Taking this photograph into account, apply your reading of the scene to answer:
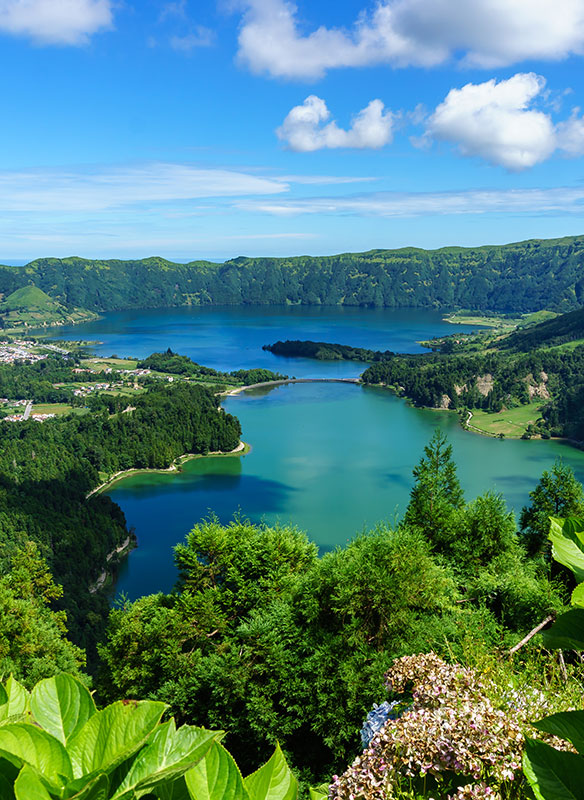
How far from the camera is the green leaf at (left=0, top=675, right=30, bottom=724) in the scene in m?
1.64

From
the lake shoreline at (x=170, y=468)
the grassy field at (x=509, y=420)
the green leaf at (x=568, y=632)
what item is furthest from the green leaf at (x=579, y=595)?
the grassy field at (x=509, y=420)

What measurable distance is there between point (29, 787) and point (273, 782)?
0.57 metres

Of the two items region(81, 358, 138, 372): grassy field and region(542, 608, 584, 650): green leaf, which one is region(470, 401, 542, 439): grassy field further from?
region(542, 608, 584, 650): green leaf

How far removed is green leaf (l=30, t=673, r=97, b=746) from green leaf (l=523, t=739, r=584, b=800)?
116 cm

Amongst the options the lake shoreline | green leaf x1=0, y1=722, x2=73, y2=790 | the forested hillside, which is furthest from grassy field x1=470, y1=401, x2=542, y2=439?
green leaf x1=0, y1=722, x2=73, y2=790

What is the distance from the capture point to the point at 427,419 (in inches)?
3691

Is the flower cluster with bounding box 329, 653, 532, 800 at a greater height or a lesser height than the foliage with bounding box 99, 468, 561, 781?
greater

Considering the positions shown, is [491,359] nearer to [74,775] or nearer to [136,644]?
[136,644]

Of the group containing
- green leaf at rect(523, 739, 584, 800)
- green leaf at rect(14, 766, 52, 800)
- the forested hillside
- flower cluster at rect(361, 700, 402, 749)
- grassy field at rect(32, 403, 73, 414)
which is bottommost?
grassy field at rect(32, 403, 73, 414)

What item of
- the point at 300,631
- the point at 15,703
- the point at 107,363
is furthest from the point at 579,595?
the point at 107,363

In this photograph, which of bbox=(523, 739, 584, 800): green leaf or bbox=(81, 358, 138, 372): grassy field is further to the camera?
bbox=(81, 358, 138, 372): grassy field

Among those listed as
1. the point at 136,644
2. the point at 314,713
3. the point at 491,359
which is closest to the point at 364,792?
the point at 314,713

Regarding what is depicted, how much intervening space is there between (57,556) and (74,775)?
5070 centimetres

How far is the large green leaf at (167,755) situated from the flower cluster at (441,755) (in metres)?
1.17
